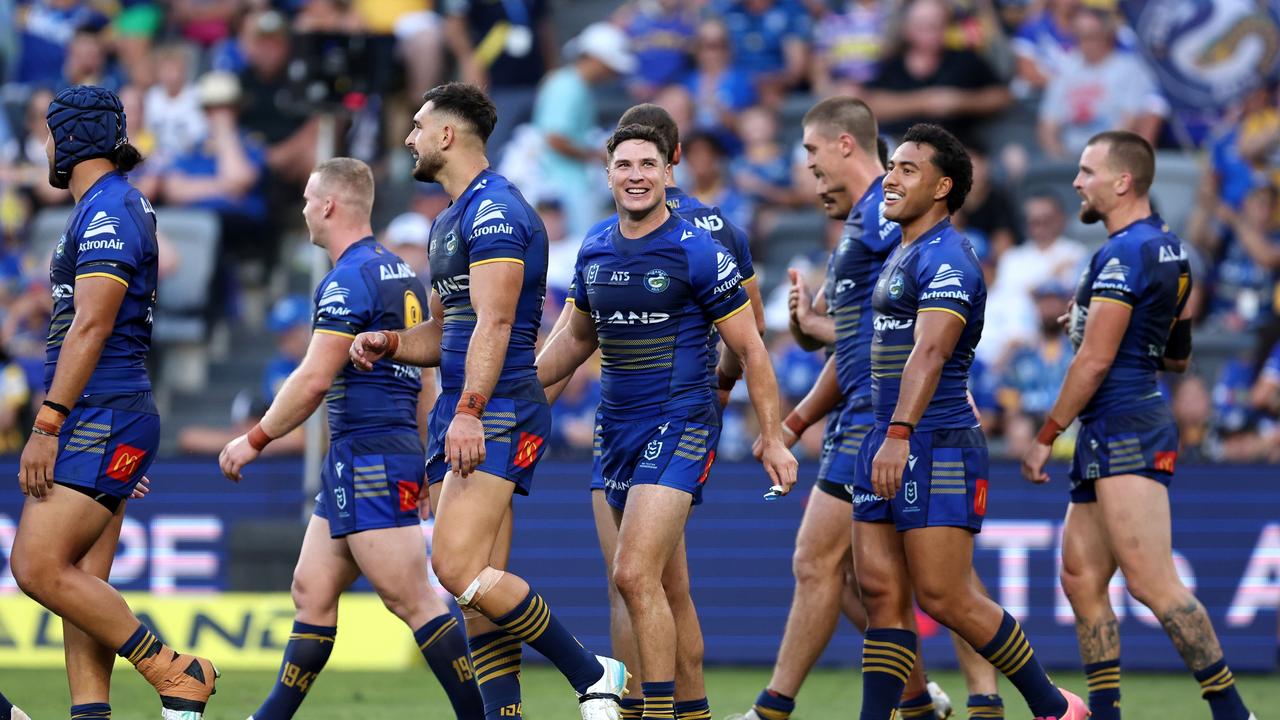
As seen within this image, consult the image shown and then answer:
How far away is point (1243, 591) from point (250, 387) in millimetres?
9660

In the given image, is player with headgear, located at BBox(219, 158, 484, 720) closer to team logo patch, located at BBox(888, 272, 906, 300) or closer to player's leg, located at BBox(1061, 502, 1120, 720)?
team logo patch, located at BBox(888, 272, 906, 300)

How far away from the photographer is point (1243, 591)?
12055mm

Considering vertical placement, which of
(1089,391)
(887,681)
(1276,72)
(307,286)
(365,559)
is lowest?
(887,681)

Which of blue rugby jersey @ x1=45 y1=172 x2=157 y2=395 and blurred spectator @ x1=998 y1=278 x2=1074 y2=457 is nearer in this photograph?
blue rugby jersey @ x1=45 y1=172 x2=157 y2=395

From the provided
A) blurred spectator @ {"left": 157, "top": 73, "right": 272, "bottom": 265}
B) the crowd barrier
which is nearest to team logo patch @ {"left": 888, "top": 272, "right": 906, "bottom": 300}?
the crowd barrier

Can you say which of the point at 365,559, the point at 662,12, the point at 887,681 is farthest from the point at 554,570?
the point at 662,12

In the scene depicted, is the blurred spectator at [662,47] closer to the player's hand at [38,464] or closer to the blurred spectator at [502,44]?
the blurred spectator at [502,44]

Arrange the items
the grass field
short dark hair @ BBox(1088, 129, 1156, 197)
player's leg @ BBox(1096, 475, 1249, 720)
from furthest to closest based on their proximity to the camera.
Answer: the grass field → short dark hair @ BBox(1088, 129, 1156, 197) → player's leg @ BBox(1096, 475, 1249, 720)

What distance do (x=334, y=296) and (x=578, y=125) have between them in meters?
9.17

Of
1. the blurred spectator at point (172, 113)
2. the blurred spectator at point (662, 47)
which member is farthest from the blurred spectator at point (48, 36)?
the blurred spectator at point (662, 47)

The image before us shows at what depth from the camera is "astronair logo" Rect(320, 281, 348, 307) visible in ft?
27.1

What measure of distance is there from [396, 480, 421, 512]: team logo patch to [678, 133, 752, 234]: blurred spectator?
7.82 metres

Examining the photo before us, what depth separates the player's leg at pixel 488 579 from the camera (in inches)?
289

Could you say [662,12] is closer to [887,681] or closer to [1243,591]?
[1243,591]
